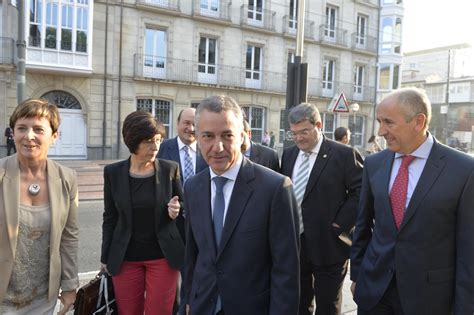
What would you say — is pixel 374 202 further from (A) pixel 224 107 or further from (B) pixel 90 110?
(B) pixel 90 110

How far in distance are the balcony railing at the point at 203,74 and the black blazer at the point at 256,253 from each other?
67.0 ft

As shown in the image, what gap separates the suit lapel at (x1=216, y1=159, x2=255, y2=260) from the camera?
2.04m

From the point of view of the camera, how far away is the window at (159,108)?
21984 mm

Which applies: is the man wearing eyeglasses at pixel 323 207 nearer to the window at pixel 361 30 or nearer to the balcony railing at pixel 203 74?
the balcony railing at pixel 203 74

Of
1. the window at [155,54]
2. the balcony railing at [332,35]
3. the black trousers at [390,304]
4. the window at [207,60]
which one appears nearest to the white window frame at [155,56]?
the window at [155,54]

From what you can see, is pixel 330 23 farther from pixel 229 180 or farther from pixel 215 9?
pixel 229 180

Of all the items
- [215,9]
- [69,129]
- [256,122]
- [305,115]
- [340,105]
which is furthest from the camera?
[256,122]

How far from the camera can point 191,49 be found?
2297cm

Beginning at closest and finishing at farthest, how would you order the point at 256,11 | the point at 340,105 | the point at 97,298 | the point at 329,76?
the point at 97,298 < the point at 340,105 < the point at 256,11 < the point at 329,76

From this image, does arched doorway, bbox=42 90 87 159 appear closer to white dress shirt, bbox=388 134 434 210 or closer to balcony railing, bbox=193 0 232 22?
balcony railing, bbox=193 0 232 22

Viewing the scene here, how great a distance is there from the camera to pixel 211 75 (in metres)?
24.0

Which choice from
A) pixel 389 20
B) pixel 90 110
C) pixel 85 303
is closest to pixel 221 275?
pixel 85 303

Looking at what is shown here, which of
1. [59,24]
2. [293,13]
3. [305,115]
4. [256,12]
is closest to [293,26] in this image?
[293,13]

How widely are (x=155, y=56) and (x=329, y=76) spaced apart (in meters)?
13.7
